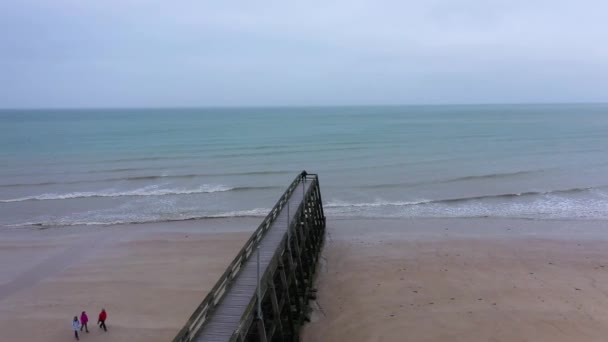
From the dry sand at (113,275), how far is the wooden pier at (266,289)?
→ 2251mm

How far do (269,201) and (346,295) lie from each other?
14138 mm

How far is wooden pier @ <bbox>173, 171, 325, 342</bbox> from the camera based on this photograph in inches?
341

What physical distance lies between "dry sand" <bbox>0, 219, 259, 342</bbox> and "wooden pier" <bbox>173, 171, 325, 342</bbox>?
225 centimetres

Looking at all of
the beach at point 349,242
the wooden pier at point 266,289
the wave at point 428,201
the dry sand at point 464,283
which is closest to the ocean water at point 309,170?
the wave at point 428,201

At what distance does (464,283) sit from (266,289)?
27.5 ft

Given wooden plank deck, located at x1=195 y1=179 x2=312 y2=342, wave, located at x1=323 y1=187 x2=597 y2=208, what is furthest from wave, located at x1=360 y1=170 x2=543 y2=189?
wooden plank deck, located at x1=195 y1=179 x2=312 y2=342

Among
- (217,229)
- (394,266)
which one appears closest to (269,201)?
(217,229)

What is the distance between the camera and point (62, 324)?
13.1 m

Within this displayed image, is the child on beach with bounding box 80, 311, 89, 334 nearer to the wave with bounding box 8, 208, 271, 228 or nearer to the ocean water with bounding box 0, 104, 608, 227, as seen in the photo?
the wave with bounding box 8, 208, 271, 228

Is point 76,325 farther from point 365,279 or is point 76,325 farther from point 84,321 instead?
point 365,279

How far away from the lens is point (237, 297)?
9.74m

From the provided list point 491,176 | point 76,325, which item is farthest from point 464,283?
point 491,176

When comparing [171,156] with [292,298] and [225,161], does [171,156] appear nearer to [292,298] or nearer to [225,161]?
[225,161]

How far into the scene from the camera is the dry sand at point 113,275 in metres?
12.9
